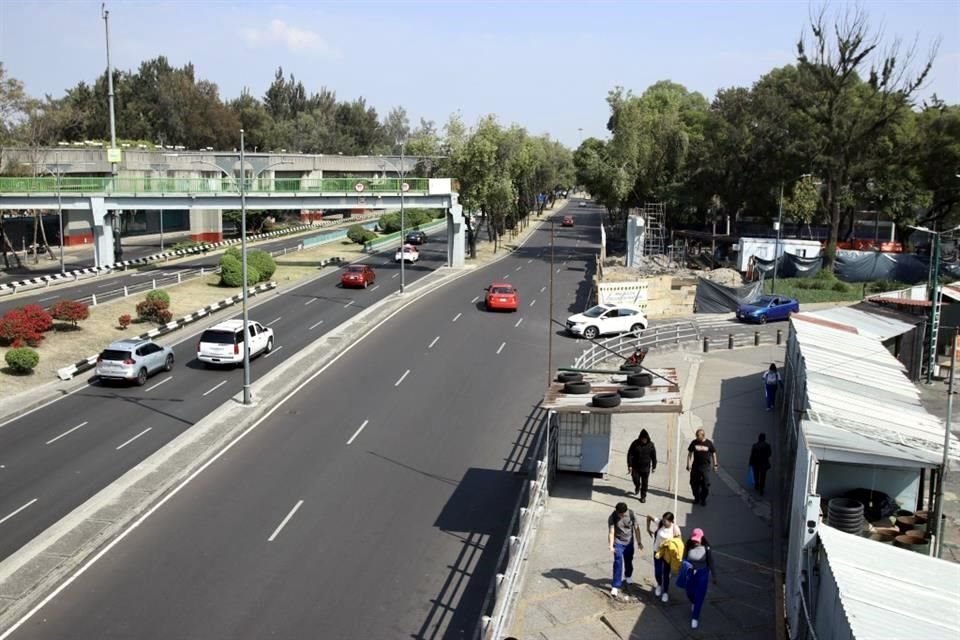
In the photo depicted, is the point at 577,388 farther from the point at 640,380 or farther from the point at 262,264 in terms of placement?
the point at 262,264

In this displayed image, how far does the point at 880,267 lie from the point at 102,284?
4920cm

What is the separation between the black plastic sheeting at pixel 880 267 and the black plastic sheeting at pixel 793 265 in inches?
89.0

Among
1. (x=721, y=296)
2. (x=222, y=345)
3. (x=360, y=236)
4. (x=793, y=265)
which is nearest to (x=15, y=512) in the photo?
(x=222, y=345)

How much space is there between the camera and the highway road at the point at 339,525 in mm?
14906

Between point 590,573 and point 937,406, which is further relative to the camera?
point 937,406

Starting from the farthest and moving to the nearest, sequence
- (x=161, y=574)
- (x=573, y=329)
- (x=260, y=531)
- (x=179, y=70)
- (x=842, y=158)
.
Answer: (x=179, y=70)
(x=842, y=158)
(x=573, y=329)
(x=260, y=531)
(x=161, y=574)

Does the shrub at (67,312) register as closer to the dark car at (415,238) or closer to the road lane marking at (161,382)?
the road lane marking at (161,382)

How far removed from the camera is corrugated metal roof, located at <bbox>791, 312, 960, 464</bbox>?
52.9 feet

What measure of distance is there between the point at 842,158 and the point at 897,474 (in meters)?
53.8

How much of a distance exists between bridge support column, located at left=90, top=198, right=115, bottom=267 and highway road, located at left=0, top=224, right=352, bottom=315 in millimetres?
1456

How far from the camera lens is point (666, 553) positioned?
14336 millimetres

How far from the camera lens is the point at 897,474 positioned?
56.7ft

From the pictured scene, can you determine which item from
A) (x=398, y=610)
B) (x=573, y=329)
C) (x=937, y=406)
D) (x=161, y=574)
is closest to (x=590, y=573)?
(x=398, y=610)

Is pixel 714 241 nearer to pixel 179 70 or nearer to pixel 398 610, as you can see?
pixel 398 610
